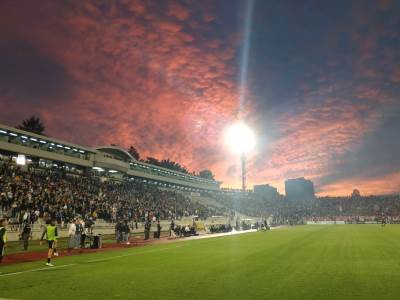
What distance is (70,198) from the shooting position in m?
36.9

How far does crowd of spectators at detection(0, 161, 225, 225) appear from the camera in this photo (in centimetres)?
2954

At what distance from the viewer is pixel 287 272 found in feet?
41.1

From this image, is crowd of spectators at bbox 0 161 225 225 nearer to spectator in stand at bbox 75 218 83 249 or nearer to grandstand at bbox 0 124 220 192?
grandstand at bbox 0 124 220 192

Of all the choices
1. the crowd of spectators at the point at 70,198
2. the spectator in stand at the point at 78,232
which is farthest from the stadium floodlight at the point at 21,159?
the spectator in stand at the point at 78,232

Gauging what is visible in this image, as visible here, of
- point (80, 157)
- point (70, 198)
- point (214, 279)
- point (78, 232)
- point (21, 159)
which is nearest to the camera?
point (214, 279)

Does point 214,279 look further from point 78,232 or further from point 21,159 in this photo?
point 21,159

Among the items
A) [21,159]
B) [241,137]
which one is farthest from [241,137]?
[21,159]

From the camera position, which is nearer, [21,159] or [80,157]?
[21,159]

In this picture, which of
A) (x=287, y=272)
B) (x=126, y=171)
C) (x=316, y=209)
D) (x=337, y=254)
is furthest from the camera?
(x=316, y=209)

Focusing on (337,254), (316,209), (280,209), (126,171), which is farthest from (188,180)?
(337,254)

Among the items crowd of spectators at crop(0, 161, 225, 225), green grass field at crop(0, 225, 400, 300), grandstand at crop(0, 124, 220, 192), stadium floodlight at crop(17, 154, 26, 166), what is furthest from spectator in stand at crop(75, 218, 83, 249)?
stadium floodlight at crop(17, 154, 26, 166)

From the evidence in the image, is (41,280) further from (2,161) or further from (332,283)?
(2,161)

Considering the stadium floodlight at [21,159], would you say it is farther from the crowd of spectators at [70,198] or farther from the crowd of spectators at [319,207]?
the crowd of spectators at [319,207]

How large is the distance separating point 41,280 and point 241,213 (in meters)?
81.3
